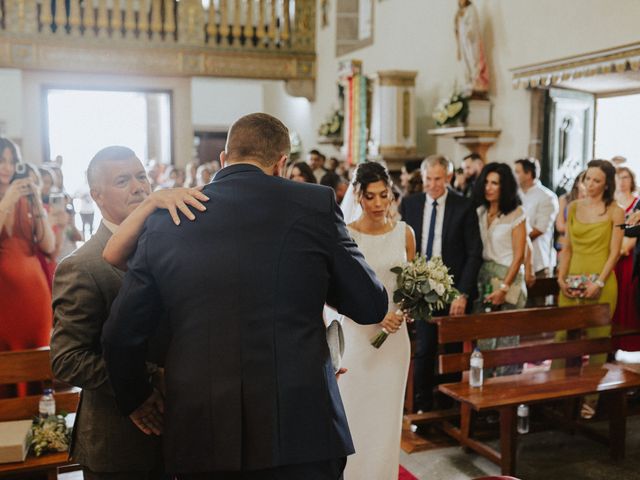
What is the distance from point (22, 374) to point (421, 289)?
1862 mm

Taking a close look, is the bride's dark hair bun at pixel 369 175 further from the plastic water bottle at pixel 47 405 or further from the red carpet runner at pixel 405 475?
the plastic water bottle at pixel 47 405

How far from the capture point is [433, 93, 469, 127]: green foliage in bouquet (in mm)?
8812

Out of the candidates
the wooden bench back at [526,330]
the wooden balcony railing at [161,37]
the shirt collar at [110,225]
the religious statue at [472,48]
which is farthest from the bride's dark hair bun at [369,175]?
the wooden balcony railing at [161,37]

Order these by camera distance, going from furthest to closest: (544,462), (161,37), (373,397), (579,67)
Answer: (161,37)
(579,67)
(544,462)
(373,397)

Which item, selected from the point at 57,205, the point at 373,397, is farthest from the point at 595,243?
the point at 57,205

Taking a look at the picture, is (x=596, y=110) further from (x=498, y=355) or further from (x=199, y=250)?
(x=199, y=250)

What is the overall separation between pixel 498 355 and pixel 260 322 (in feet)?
8.81

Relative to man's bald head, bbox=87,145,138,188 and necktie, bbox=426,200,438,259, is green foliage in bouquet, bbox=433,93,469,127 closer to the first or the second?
necktie, bbox=426,200,438,259

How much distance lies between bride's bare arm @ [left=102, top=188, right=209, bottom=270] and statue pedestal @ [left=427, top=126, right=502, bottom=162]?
24.1 feet

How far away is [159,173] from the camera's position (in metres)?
13.4

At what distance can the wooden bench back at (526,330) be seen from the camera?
157 inches

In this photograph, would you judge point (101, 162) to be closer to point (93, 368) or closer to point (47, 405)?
point (93, 368)

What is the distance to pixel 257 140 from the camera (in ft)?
6.25

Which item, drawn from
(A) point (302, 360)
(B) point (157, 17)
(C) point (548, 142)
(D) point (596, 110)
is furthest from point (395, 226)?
(B) point (157, 17)
